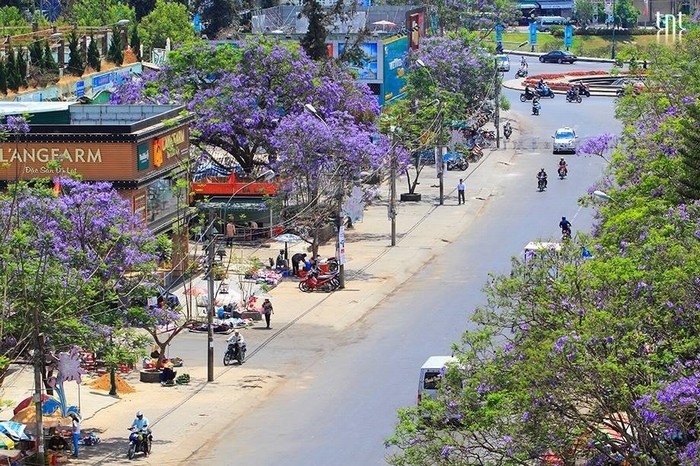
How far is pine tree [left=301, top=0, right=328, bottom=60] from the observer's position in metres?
101

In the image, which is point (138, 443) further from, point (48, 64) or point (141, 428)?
point (48, 64)

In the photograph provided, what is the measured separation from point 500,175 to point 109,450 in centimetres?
5827

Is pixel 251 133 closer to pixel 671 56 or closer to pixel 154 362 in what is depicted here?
pixel 671 56

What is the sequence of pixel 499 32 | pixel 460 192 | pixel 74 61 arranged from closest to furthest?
pixel 460 192 → pixel 74 61 → pixel 499 32

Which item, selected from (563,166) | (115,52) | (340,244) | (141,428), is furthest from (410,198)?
(141,428)

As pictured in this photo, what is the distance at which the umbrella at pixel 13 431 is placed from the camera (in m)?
43.7

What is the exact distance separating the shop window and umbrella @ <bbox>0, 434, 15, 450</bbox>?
23.4m

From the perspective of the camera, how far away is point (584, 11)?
7539 inches

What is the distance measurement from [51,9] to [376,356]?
298 feet

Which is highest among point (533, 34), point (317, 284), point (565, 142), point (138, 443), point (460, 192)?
point (138, 443)

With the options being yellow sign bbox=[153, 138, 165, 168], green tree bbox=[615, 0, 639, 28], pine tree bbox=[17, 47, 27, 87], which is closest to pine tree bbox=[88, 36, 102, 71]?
pine tree bbox=[17, 47, 27, 87]

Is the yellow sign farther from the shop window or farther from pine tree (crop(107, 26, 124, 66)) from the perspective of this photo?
pine tree (crop(107, 26, 124, 66))

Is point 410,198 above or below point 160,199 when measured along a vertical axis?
below

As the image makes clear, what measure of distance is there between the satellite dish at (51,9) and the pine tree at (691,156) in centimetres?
9199
